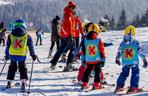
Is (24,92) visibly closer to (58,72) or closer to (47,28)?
(58,72)

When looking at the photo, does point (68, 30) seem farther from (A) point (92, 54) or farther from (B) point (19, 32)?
(B) point (19, 32)

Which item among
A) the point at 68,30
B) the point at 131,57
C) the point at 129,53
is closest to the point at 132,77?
the point at 131,57

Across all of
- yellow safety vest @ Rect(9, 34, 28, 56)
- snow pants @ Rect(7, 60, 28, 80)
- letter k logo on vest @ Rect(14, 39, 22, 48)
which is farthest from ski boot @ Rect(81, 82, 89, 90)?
letter k logo on vest @ Rect(14, 39, 22, 48)

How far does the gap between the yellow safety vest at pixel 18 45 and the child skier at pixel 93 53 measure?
61.0 inches

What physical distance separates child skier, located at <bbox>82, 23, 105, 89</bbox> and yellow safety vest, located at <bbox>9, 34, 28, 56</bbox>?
155 cm

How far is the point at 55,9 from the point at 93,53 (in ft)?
340

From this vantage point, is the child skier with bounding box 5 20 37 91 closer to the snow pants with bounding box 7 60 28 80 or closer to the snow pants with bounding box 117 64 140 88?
the snow pants with bounding box 7 60 28 80

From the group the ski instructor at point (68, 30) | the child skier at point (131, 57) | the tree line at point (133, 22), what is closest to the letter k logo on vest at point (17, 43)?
Result: the child skier at point (131, 57)

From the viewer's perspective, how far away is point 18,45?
11.7m

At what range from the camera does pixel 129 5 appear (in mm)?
124938

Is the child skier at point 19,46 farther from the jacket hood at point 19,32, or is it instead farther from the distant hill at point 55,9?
the distant hill at point 55,9

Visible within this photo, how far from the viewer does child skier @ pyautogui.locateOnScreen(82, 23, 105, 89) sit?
11.8 metres

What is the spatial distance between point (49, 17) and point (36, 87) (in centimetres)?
9979

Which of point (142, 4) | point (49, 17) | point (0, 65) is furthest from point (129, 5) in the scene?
point (0, 65)
